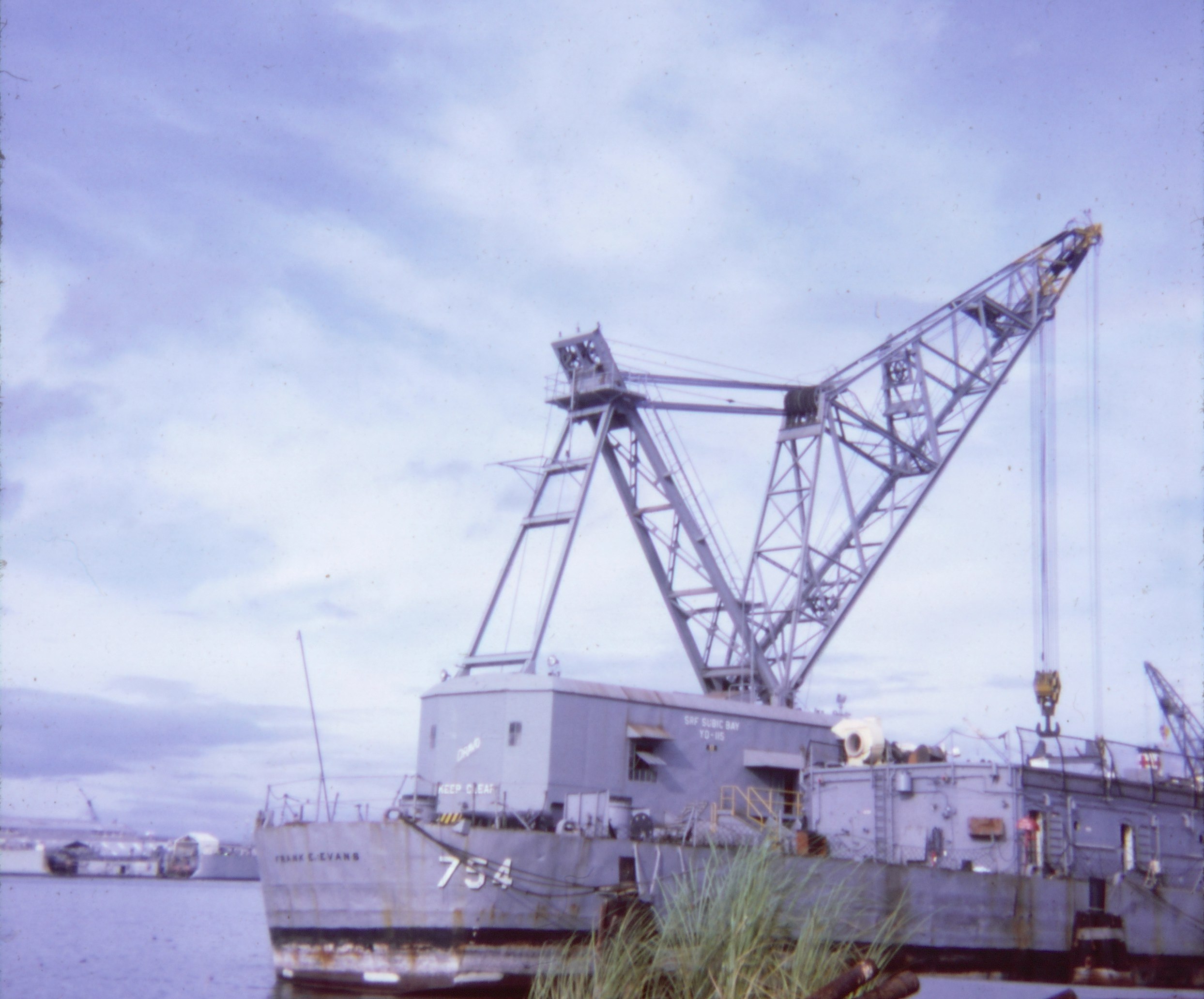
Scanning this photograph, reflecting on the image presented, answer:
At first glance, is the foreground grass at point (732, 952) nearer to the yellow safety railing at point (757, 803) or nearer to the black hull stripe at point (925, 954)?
the black hull stripe at point (925, 954)

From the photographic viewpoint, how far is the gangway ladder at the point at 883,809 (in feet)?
107

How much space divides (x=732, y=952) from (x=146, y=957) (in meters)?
38.9

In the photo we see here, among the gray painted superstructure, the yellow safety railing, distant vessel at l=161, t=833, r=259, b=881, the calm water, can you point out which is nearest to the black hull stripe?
the calm water

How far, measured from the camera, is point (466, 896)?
23438mm

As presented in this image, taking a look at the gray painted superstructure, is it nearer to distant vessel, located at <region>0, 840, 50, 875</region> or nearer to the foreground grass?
the foreground grass

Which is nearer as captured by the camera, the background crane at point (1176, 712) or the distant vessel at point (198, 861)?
the background crane at point (1176, 712)

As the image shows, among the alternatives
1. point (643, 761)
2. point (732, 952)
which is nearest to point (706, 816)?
point (643, 761)

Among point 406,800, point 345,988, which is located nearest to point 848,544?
point 406,800

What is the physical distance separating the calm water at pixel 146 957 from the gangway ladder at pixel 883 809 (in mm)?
5565

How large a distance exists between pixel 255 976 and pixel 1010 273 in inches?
1536

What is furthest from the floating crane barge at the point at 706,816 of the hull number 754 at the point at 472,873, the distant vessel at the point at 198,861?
the distant vessel at the point at 198,861

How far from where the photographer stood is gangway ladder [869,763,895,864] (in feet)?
107

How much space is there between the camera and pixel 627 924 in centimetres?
1739

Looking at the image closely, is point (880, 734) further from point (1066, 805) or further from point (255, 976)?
point (255, 976)
